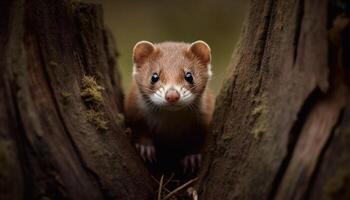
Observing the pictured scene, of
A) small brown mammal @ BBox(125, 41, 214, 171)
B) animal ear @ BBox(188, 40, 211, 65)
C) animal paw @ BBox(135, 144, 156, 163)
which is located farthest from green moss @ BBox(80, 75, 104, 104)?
animal ear @ BBox(188, 40, 211, 65)

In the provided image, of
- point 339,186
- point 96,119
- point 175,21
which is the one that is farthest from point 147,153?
point 175,21

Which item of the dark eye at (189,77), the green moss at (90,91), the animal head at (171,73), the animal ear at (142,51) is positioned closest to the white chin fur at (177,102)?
the animal head at (171,73)

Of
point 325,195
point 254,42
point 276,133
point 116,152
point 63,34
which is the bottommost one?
point 116,152

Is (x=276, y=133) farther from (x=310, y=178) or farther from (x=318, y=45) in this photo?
(x=318, y=45)

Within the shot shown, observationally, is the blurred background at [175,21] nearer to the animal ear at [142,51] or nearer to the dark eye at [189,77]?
the animal ear at [142,51]

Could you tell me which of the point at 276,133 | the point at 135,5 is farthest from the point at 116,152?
the point at 135,5

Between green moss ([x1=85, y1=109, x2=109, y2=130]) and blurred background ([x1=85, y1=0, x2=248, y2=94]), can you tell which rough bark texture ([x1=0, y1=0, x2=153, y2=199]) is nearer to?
green moss ([x1=85, y1=109, x2=109, y2=130])

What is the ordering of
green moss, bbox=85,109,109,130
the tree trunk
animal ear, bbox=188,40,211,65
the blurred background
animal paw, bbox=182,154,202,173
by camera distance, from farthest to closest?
1. the blurred background
2. animal ear, bbox=188,40,211,65
3. animal paw, bbox=182,154,202,173
4. green moss, bbox=85,109,109,130
5. the tree trunk
